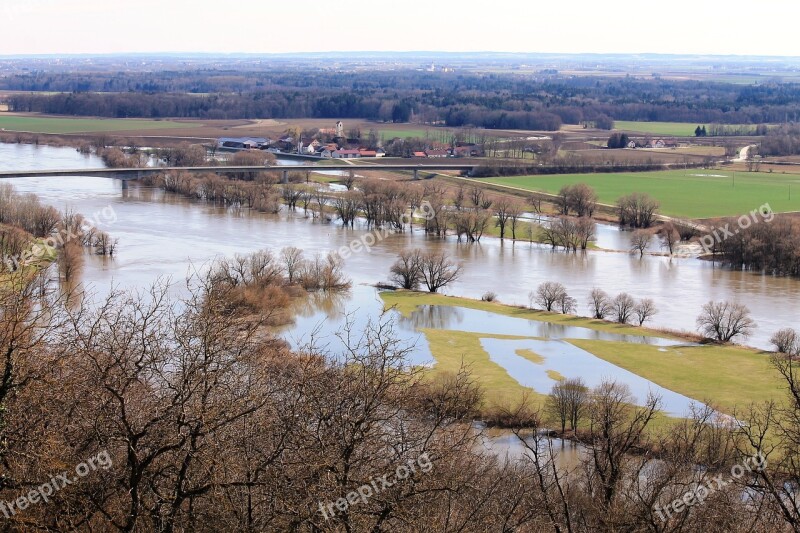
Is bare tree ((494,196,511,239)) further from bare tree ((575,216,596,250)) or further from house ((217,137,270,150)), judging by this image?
house ((217,137,270,150))

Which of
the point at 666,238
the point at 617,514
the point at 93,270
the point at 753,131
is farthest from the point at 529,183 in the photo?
the point at 617,514

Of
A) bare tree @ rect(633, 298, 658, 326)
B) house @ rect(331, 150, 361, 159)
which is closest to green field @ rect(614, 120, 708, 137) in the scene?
house @ rect(331, 150, 361, 159)

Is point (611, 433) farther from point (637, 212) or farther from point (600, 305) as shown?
point (637, 212)

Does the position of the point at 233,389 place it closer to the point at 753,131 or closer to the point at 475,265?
the point at 475,265

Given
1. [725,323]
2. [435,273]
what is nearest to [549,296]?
[435,273]

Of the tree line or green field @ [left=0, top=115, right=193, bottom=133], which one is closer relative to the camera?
the tree line

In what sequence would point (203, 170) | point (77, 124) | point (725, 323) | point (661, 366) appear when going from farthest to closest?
point (77, 124) < point (203, 170) < point (725, 323) < point (661, 366)
